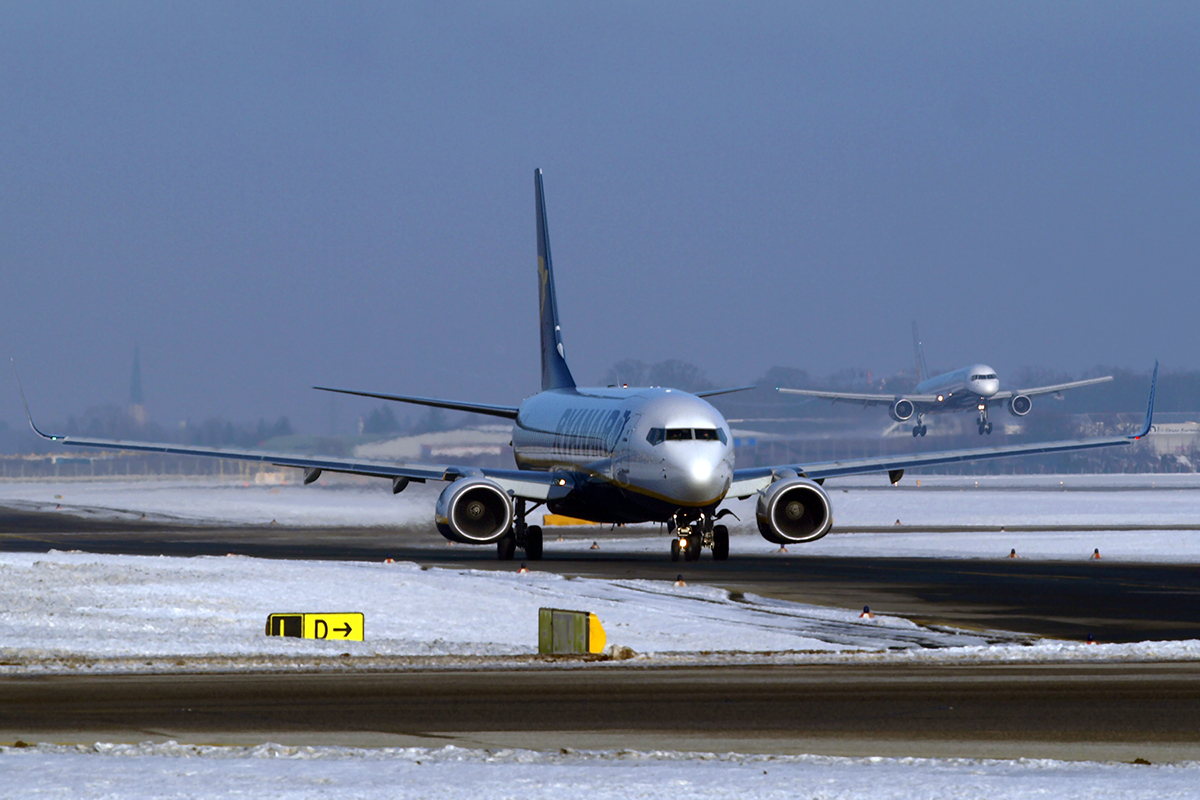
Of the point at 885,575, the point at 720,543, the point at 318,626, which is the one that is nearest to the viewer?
the point at 318,626

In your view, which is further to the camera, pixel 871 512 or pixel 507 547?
pixel 871 512

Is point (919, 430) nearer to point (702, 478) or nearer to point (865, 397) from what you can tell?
point (865, 397)

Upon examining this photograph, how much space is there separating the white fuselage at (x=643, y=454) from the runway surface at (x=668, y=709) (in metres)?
17.9

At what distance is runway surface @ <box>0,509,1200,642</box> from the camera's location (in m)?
24.0

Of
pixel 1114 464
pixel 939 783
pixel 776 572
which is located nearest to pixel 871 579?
pixel 776 572

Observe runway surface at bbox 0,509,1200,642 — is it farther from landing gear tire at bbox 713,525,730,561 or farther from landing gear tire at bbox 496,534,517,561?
landing gear tire at bbox 496,534,517,561

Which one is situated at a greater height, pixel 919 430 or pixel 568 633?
pixel 919 430

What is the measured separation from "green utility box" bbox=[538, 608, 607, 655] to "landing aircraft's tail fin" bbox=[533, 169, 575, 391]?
33293 mm

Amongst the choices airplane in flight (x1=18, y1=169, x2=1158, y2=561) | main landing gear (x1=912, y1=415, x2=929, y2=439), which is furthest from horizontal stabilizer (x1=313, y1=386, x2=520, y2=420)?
main landing gear (x1=912, y1=415, x2=929, y2=439)

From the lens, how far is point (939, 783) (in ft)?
31.6

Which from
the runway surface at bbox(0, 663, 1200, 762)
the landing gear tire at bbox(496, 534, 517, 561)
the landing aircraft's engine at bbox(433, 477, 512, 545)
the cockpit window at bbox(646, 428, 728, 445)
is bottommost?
the runway surface at bbox(0, 663, 1200, 762)

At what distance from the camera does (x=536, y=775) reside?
10.0m

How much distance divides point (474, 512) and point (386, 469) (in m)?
4.54

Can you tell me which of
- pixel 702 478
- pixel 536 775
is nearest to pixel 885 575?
pixel 702 478
